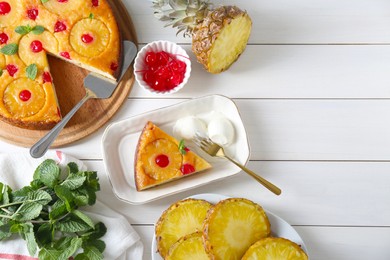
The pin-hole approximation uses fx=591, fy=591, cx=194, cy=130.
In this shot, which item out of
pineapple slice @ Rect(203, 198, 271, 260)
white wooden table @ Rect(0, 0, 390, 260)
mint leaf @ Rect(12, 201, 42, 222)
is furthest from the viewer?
white wooden table @ Rect(0, 0, 390, 260)

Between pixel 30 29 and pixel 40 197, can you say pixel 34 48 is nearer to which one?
pixel 30 29

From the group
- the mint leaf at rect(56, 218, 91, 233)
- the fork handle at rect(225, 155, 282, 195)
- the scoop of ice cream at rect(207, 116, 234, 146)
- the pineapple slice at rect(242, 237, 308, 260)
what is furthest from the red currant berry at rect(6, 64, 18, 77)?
the pineapple slice at rect(242, 237, 308, 260)

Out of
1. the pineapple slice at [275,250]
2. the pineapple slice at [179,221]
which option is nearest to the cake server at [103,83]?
the pineapple slice at [179,221]

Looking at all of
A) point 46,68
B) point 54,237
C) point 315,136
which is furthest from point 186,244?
point 46,68

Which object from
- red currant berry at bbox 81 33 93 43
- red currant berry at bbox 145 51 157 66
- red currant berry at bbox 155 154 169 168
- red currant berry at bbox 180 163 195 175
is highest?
red currant berry at bbox 81 33 93 43

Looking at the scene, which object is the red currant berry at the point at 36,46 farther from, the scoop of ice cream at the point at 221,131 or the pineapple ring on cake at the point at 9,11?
the scoop of ice cream at the point at 221,131

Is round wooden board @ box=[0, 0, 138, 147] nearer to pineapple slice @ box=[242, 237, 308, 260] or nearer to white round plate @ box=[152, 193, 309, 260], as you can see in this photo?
white round plate @ box=[152, 193, 309, 260]
